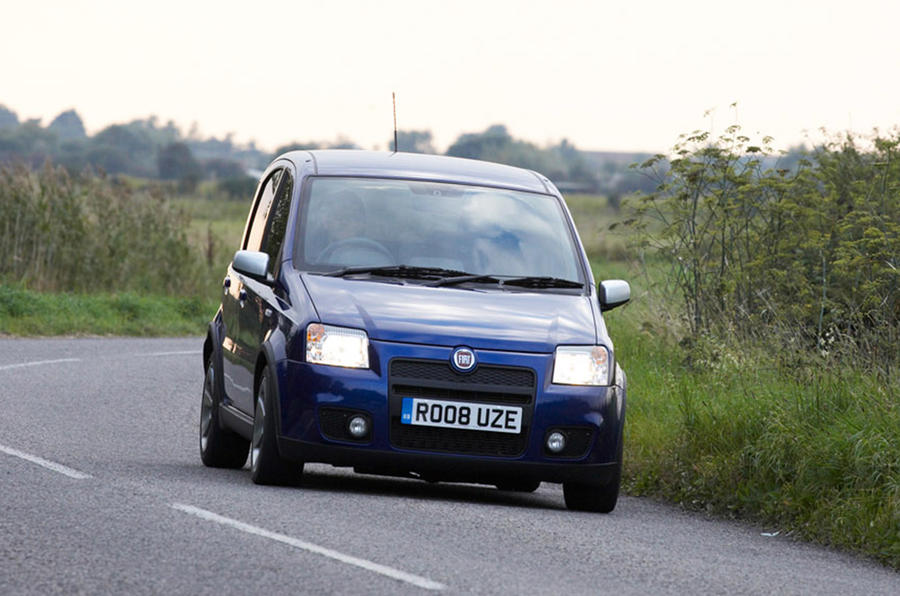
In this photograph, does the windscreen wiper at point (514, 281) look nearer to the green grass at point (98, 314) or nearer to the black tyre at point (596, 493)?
the black tyre at point (596, 493)

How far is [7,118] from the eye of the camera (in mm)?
135750

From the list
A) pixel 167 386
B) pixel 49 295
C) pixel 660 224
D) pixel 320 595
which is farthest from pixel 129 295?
pixel 320 595

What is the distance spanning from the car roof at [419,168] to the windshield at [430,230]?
9 centimetres

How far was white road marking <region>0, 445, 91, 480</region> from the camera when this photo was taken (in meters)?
9.54

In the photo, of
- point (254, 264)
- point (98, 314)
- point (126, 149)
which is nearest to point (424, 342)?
point (254, 264)

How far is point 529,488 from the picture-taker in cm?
1053

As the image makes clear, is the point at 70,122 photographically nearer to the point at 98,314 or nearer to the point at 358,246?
the point at 98,314

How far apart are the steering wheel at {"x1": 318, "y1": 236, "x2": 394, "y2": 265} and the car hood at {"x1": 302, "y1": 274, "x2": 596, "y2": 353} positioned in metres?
0.30

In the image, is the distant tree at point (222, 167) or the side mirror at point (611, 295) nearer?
the side mirror at point (611, 295)

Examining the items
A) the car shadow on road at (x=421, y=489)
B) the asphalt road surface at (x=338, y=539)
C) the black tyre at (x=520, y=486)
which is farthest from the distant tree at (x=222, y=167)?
the asphalt road surface at (x=338, y=539)

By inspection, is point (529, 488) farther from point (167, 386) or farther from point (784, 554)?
point (167, 386)

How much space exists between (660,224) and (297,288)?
8310 millimetres

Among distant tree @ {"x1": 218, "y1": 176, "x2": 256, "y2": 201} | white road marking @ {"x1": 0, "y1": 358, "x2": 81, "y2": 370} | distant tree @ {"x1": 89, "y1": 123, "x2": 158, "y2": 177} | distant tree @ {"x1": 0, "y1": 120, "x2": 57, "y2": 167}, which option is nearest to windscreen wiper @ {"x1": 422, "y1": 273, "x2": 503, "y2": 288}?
white road marking @ {"x1": 0, "y1": 358, "x2": 81, "y2": 370}

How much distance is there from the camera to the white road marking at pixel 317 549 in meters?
6.60
